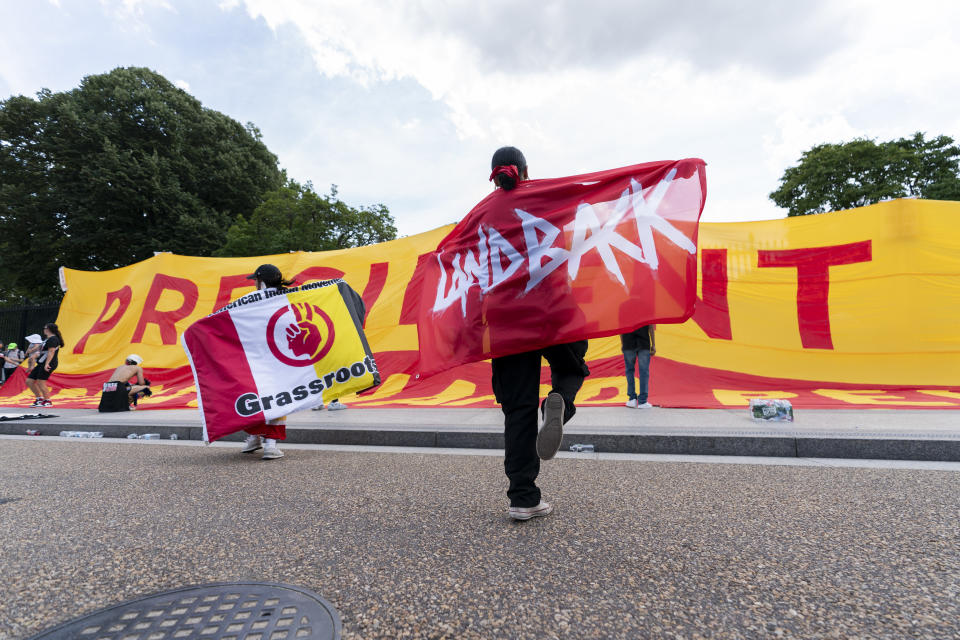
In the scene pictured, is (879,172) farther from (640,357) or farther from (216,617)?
(216,617)

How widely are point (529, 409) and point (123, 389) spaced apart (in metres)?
8.88

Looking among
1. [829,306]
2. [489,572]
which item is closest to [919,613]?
[489,572]

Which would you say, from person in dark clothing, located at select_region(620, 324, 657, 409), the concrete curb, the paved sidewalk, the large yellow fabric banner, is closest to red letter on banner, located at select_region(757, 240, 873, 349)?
the large yellow fabric banner

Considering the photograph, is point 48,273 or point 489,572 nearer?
point 489,572

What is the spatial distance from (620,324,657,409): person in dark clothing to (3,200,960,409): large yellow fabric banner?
412 millimetres

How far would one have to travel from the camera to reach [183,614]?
5.64 feet

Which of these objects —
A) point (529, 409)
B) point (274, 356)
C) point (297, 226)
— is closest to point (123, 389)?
point (274, 356)

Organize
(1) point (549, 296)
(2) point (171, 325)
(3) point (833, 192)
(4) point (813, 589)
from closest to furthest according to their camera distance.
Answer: (4) point (813, 589), (1) point (549, 296), (2) point (171, 325), (3) point (833, 192)

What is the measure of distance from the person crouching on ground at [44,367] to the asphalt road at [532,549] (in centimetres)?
780

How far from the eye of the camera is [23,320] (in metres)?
16.1

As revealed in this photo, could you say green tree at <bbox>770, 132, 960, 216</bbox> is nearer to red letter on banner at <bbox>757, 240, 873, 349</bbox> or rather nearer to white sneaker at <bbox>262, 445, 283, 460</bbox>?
red letter on banner at <bbox>757, 240, 873, 349</bbox>

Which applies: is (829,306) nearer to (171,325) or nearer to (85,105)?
(171,325)

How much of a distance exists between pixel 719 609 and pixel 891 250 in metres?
8.33

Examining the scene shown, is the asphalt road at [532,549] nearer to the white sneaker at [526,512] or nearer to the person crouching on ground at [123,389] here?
the white sneaker at [526,512]
